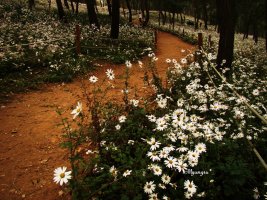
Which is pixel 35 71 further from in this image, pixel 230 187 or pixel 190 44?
pixel 190 44

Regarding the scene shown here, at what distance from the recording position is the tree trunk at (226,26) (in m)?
10.0

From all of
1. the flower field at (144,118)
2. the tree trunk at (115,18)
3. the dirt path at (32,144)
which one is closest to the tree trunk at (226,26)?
the flower field at (144,118)

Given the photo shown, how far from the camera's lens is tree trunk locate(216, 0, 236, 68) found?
394 inches

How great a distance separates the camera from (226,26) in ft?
33.9

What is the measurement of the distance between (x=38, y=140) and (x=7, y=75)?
543 cm

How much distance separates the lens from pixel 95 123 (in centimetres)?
527

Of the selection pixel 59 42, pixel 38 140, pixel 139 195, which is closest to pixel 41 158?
pixel 38 140

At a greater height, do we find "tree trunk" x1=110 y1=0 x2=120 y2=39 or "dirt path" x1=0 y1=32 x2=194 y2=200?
"tree trunk" x1=110 y1=0 x2=120 y2=39

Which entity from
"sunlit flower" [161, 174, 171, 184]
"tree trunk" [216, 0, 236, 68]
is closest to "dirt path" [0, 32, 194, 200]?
"sunlit flower" [161, 174, 171, 184]

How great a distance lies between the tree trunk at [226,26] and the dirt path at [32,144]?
3533 millimetres

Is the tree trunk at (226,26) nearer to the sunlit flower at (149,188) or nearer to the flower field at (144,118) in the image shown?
the flower field at (144,118)

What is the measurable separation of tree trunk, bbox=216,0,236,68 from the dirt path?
3533mm

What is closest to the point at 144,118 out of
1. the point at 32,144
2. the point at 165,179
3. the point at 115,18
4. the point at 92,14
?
the point at 165,179

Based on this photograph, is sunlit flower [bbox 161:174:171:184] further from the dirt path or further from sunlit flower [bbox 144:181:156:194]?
the dirt path
